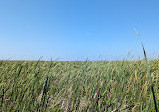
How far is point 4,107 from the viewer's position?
2432 mm

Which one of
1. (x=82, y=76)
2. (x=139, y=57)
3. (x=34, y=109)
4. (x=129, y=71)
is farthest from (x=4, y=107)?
(x=139, y=57)

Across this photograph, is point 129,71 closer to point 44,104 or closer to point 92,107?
point 92,107

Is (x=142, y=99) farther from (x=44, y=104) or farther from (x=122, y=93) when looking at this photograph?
(x=44, y=104)

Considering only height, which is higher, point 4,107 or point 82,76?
point 82,76

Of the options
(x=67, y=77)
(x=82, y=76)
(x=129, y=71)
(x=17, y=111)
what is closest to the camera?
(x=17, y=111)

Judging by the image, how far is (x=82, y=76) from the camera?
3637 mm

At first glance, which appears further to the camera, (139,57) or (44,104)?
(139,57)

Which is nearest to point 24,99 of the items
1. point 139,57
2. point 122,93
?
point 122,93

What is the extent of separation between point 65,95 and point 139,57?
416 centimetres

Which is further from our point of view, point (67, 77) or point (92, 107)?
point (67, 77)

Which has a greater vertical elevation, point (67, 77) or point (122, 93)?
point (67, 77)

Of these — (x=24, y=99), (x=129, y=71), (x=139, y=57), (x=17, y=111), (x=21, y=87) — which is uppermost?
(x=139, y=57)

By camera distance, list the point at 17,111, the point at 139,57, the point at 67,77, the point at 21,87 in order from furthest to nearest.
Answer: the point at 139,57 < the point at 67,77 < the point at 21,87 < the point at 17,111

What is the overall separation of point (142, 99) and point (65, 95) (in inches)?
72.7
